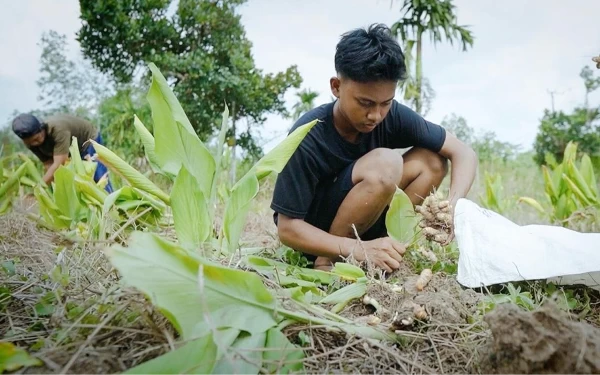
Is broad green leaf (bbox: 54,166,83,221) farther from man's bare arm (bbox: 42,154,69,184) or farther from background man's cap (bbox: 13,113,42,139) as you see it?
background man's cap (bbox: 13,113,42,139)

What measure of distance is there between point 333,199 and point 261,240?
2.34 ft

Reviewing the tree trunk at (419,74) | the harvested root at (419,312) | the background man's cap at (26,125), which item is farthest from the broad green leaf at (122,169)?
the tree trunk at (419,74)

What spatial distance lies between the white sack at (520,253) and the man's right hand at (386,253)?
0.46ft

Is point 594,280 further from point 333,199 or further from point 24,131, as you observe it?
point 24,131

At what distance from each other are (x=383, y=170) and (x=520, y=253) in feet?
1.40

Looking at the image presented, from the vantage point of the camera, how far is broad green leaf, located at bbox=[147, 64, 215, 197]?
0.95 meters

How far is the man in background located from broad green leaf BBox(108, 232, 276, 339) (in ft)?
8.15

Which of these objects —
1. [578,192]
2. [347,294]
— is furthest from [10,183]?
[578,192]

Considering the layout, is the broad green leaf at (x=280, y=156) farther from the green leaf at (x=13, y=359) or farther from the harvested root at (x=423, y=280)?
the green leaf at (x=13, y=359)

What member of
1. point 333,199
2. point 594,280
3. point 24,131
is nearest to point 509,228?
point 594,280

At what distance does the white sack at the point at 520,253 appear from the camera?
94 centimetres

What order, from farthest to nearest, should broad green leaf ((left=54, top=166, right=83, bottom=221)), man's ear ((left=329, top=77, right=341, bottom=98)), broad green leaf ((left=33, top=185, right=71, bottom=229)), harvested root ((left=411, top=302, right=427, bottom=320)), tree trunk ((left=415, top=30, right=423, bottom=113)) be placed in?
tree trunk ((left=415, top=30, right=423, bottom=113)), broad green leaf ((left=33, top=185, right=71, bottom=229)), broad green leaf ((left=54, top=166, right=83, bottom=221)), man's ear ((left=329, top=77, right=341, bottom=98)), harvested root ((left=411, top=302, right=427, bottom=320))

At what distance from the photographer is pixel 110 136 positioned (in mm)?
7332

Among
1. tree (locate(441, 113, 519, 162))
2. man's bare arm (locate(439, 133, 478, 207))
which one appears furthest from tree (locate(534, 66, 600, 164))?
man's bare arm (locate(439, 133, 478, 207))
